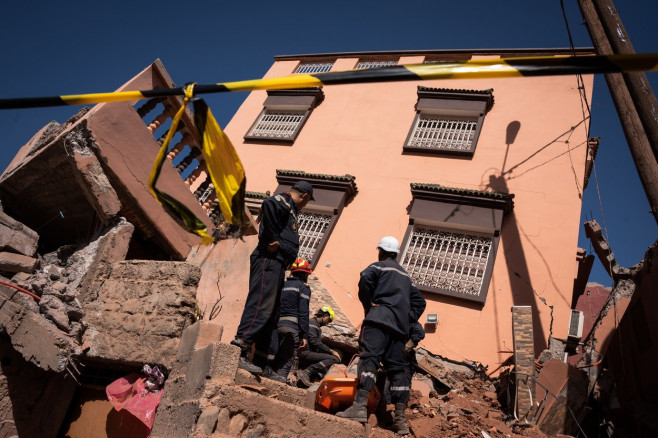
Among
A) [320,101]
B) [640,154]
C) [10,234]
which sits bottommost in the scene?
[10,234]

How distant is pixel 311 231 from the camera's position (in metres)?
9.24

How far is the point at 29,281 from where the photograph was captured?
4207mm

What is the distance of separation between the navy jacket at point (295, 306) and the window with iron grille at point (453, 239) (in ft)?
10.0

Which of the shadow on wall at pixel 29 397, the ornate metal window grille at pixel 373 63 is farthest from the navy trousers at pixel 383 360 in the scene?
the ornate metal window grille at pixel 373 63

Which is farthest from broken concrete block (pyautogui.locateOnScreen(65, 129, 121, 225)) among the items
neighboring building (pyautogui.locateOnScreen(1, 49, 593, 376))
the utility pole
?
the utility pole

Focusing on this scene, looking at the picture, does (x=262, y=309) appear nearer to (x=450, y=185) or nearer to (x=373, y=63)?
(x=450, y=185)

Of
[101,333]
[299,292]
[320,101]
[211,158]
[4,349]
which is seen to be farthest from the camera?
[320,101]

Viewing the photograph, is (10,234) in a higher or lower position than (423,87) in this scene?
lower

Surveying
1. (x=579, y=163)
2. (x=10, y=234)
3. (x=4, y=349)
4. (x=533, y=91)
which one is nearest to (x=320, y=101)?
(x=533, y=91)

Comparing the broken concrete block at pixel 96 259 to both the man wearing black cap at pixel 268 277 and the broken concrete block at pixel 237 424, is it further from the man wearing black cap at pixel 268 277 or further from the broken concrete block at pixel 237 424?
the broken concrete block at pixel 237 424

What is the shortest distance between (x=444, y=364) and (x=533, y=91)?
23.1 ft

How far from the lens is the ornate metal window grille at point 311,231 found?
888 centimetres

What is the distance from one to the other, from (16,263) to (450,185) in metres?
7.51

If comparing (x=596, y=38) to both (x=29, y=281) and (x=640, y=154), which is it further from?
(x=29, y=281)
